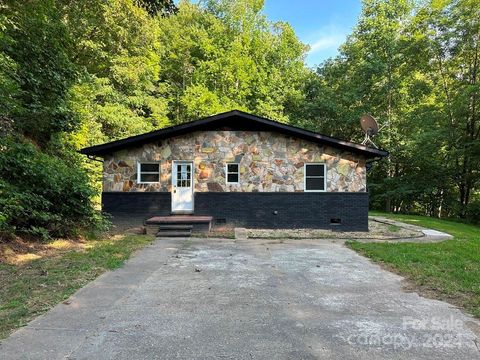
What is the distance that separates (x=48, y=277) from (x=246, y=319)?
328cm

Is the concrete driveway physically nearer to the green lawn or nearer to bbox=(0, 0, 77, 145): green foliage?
the green lawn

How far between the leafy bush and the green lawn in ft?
23.3

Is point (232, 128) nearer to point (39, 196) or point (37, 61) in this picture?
point (37, 61)

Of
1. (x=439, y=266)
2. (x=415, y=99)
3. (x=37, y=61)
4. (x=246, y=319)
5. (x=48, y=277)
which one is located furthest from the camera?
(x=415, y=99)

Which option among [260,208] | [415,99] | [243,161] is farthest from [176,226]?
[415,99]

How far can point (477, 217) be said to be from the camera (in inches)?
809

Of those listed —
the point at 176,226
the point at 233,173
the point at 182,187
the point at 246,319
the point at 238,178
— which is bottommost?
the point at 246,319

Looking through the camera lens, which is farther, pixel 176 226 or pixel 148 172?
pixel 148 172

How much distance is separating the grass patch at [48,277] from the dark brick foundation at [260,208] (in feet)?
13.1

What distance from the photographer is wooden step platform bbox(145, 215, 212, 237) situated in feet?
35.7

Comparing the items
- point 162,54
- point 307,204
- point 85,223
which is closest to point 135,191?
point 85,223

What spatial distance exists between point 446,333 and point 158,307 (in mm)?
3155

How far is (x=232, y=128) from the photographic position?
12.6 m

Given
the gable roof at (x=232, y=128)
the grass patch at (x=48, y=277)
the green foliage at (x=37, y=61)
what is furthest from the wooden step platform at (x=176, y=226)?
the green foliage at (x=37, y=61)
